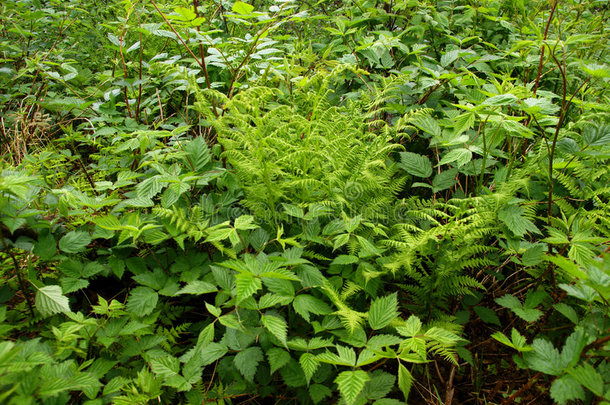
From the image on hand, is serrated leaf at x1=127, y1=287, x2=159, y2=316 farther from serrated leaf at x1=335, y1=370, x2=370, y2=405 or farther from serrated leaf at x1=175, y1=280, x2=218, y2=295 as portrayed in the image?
serrated leaf at x1=335, y1=370, x2=370, y2=405

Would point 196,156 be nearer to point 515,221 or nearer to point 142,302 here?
point 142,302

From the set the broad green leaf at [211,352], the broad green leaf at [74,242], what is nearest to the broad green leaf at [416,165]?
the broad green leaf at [211,352]

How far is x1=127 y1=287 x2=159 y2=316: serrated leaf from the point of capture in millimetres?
1404

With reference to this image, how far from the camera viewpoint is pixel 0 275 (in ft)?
5.11

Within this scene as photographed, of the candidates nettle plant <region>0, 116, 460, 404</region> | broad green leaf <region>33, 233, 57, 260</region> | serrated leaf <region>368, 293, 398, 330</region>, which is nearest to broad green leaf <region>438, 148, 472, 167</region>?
nettle plant <region>0, 116, 460, 404</region>

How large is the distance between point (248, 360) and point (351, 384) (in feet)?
1.28

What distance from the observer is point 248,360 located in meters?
1.26

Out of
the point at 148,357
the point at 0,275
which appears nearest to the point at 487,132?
the point at 148,357

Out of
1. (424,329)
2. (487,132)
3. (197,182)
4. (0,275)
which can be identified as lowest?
(424,329)

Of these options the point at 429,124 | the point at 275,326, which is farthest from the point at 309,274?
Answer: the point at 429,124

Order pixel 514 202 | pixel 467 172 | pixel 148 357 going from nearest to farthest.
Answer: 1. pixel 148 357
2. pixel 514 202
3. pixel 467 172

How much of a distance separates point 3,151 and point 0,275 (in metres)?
1.48

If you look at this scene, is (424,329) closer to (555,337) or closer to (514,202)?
(555,337)

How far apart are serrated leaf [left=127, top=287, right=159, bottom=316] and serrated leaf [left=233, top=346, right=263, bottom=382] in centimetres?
43
